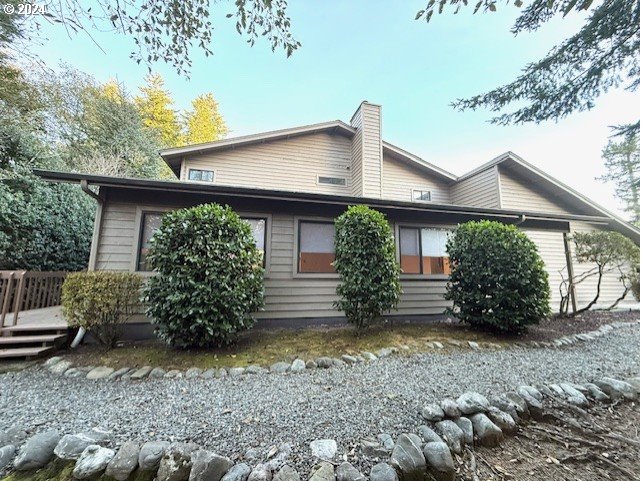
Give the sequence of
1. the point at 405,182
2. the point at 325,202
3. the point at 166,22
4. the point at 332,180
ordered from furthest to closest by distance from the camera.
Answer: the point at 405,182 < the point at 332,180 < the point at 325,202 < the point at 166,22

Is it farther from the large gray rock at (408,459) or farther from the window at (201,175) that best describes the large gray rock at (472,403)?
the window at (201,175)

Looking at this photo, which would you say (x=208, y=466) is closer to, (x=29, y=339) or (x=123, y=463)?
(x=123, y=463)

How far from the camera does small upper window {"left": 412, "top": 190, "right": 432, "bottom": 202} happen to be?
394 inches

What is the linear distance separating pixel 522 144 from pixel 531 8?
1402 mm

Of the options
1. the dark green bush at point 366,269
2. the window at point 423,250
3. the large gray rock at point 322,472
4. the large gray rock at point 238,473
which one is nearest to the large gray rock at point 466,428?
the large gray rock at point 322,472

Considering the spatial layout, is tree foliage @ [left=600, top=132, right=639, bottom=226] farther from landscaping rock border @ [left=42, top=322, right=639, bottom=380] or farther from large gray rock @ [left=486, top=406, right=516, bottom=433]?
landscaping rock border @ [left=42, top=322, right=639, bottom=380]

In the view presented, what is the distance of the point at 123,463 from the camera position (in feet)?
5.69

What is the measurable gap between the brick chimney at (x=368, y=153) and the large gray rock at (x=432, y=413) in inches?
258

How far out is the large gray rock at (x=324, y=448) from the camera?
1.77 m

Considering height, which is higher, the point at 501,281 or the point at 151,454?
the point at 501,281

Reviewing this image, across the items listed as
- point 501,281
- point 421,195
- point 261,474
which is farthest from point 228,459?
point 421,195

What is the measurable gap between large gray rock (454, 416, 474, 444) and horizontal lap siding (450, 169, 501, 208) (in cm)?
862

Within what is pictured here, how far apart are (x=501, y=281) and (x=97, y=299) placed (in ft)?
21.4

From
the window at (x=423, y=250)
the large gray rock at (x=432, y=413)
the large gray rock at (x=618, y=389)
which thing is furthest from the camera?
the window at (x=423, y=250)
